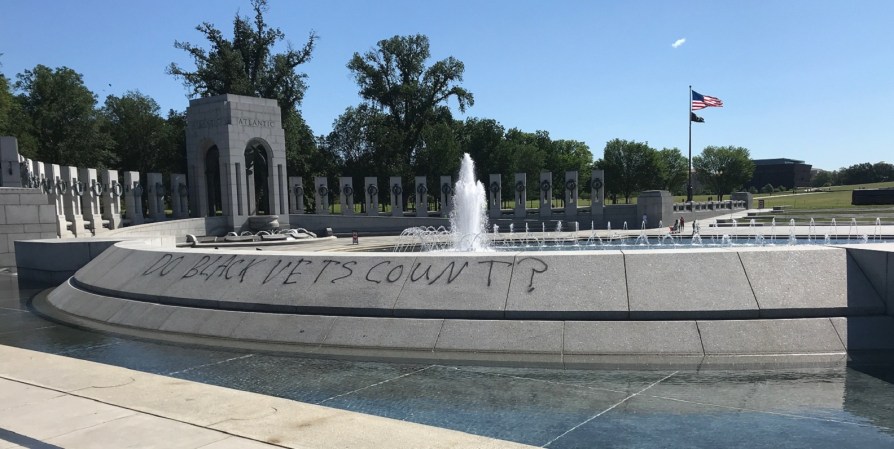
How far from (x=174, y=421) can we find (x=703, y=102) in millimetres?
46074

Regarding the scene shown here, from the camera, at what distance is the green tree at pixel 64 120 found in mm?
52500

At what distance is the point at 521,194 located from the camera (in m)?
39.1

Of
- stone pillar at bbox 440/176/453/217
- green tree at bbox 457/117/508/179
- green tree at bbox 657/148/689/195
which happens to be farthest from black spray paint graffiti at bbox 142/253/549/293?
green tree at bbox 657/148/689/195

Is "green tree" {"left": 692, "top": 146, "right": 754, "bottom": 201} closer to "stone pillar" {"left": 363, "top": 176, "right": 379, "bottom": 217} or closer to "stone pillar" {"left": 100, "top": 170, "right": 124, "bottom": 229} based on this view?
"stone pillar" {"left": 363, "top": 176, "right": 379, "bottom": 217}

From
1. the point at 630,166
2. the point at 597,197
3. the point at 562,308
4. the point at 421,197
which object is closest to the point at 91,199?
the point at 421,197

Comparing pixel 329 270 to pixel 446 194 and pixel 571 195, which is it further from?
pixel 446 194

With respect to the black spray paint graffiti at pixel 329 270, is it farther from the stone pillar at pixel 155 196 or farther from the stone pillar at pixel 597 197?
the stone pillar at pixel 155 196

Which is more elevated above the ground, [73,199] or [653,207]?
[73,199]

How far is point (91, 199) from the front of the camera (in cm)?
3100

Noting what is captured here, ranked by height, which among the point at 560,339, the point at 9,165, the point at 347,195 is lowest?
the point at 560,339

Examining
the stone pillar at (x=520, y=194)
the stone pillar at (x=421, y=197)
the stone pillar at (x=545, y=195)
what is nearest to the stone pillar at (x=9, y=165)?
the stone pillar at (x=421, y=197)

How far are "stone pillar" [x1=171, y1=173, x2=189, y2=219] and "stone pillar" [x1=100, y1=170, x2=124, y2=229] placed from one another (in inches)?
242

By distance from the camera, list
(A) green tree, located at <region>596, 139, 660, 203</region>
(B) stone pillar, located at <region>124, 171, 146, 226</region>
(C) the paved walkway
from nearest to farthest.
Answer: (C) the paved walkway → (B) stone pillar, located at <region>124, 171, 146, 226</region> → (A) green tree, located at <region>596, 139, 660, 203</region>

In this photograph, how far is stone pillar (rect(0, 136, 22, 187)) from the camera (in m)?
25.2
